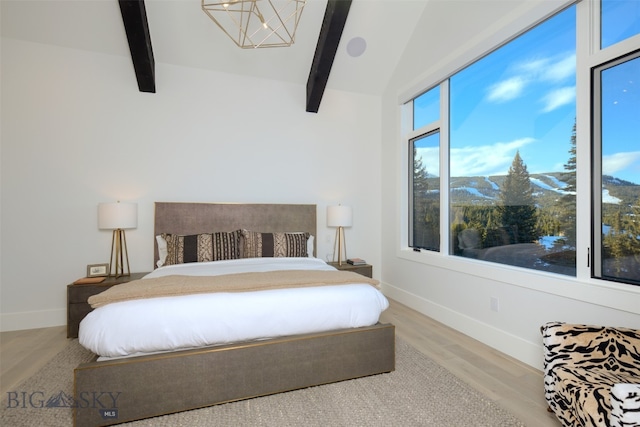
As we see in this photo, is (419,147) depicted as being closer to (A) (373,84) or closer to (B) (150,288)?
(A) (373,84)

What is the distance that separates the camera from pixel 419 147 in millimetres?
3877

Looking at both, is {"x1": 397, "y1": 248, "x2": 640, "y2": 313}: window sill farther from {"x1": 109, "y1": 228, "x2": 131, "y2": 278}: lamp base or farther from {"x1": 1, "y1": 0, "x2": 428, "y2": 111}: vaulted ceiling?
{"x1": 109, "y1": 228, "x2": 131, "y2": 278}: lamp base


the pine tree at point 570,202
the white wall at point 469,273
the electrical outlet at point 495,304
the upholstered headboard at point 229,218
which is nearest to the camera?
the white wall at point 469,273

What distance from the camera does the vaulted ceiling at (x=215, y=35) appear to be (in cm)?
298

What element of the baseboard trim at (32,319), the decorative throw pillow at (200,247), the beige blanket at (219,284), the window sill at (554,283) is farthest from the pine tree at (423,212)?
the baseboard trim at (32,319)

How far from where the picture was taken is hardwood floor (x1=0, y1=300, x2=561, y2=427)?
6.15ft

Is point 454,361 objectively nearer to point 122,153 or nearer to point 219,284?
point 219,284

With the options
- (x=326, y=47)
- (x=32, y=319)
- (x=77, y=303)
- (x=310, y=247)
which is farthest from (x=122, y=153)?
(x=326, y=47)

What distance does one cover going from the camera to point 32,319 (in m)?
3.10

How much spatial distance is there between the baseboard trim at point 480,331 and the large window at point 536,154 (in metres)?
0.60

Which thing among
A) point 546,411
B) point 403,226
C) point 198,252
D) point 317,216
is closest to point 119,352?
point 198,252

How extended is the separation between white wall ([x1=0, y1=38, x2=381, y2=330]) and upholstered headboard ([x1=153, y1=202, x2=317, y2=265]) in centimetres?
13

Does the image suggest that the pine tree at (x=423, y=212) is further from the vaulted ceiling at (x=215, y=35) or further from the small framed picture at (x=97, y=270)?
the small framed picture at (x=97, y=270)

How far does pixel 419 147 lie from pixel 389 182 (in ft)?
2.17
